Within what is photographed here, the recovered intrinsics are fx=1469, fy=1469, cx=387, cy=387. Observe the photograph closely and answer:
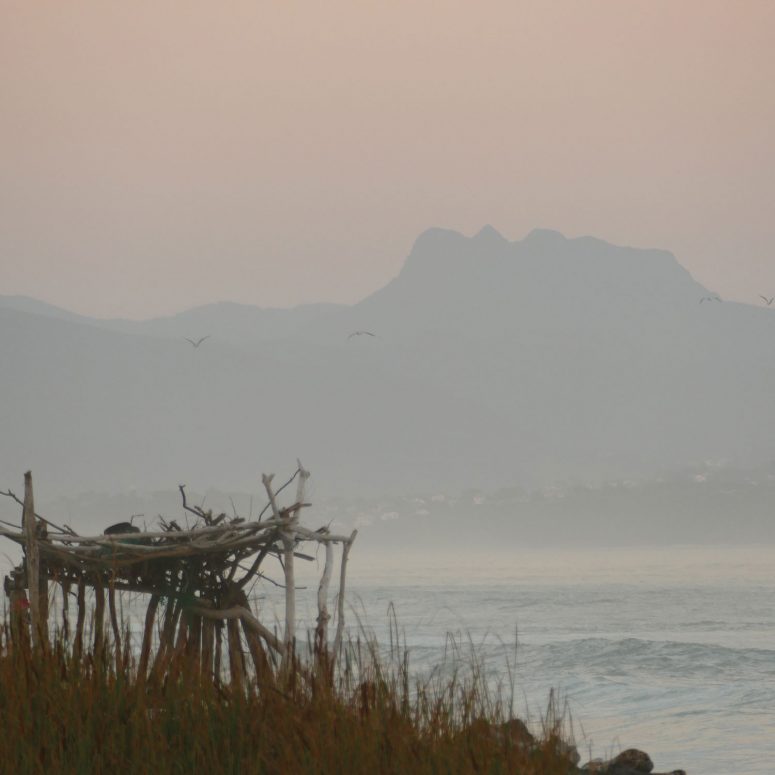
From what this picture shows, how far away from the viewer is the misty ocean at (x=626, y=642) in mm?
19391

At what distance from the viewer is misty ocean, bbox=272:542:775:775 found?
19.4m

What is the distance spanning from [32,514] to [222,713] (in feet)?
11.3

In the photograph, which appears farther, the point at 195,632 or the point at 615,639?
the point at 615,639

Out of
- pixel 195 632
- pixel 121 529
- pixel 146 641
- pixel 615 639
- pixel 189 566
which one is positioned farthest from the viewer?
pixel 615 639

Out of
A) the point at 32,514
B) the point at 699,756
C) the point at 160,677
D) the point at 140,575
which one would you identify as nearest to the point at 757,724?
the point at 699,756

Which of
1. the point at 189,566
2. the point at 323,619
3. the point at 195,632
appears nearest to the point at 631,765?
the point at 323,619

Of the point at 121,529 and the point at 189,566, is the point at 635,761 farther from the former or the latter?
the point at 121,529

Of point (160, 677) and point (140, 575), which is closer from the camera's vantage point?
point (160, 677)

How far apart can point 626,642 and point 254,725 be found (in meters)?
25.4

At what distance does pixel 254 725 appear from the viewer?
6094 mm

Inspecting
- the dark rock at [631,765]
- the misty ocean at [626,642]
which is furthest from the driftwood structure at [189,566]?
→ the dark rock at [631,765]

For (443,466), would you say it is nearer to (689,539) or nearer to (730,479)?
(730,479)

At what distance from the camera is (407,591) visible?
5397 centimetres

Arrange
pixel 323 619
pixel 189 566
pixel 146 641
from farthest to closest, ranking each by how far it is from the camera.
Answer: pixel 189 566
pixel 323 619
pixel 146 641
